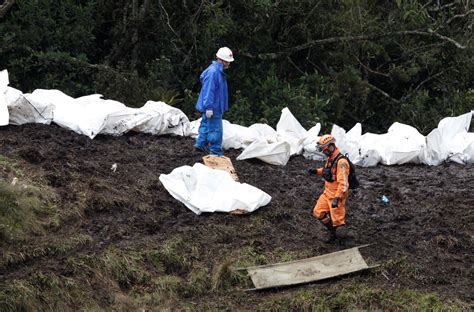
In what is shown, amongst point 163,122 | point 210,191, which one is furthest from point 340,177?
point 163,122

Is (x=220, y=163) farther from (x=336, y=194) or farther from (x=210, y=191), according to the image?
(x=336, y=194)

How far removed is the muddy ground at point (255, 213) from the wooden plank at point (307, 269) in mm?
95

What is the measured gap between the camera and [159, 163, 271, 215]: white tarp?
739 centimetres

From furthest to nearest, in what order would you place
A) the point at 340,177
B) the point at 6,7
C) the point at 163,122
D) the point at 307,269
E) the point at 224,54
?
1. the point at 6,7
2. the point at 163,122
3. the point at 224,54
4. the point at 340,177
5. the point at 307,269

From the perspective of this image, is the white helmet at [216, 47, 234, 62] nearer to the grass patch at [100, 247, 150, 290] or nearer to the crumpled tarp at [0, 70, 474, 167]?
the crumpled tarp at [0, 70, 474, 167]

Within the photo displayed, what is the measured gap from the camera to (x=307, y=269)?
6453 mm

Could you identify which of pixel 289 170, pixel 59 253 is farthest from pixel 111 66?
pixel 59 253

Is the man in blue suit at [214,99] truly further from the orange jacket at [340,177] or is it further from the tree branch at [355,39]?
the tree branch at [355,39]

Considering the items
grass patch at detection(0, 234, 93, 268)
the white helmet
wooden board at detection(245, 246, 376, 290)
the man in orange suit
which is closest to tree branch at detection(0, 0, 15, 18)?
the white helmet

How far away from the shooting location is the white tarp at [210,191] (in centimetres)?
739

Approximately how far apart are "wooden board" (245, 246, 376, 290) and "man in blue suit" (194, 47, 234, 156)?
2.56 meters

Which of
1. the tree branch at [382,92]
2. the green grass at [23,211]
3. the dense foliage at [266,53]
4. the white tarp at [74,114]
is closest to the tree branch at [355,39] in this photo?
the dense foliage at [266,53]

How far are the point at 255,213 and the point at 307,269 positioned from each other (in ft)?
3.82

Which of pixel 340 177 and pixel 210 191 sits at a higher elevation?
pixel 340 177
